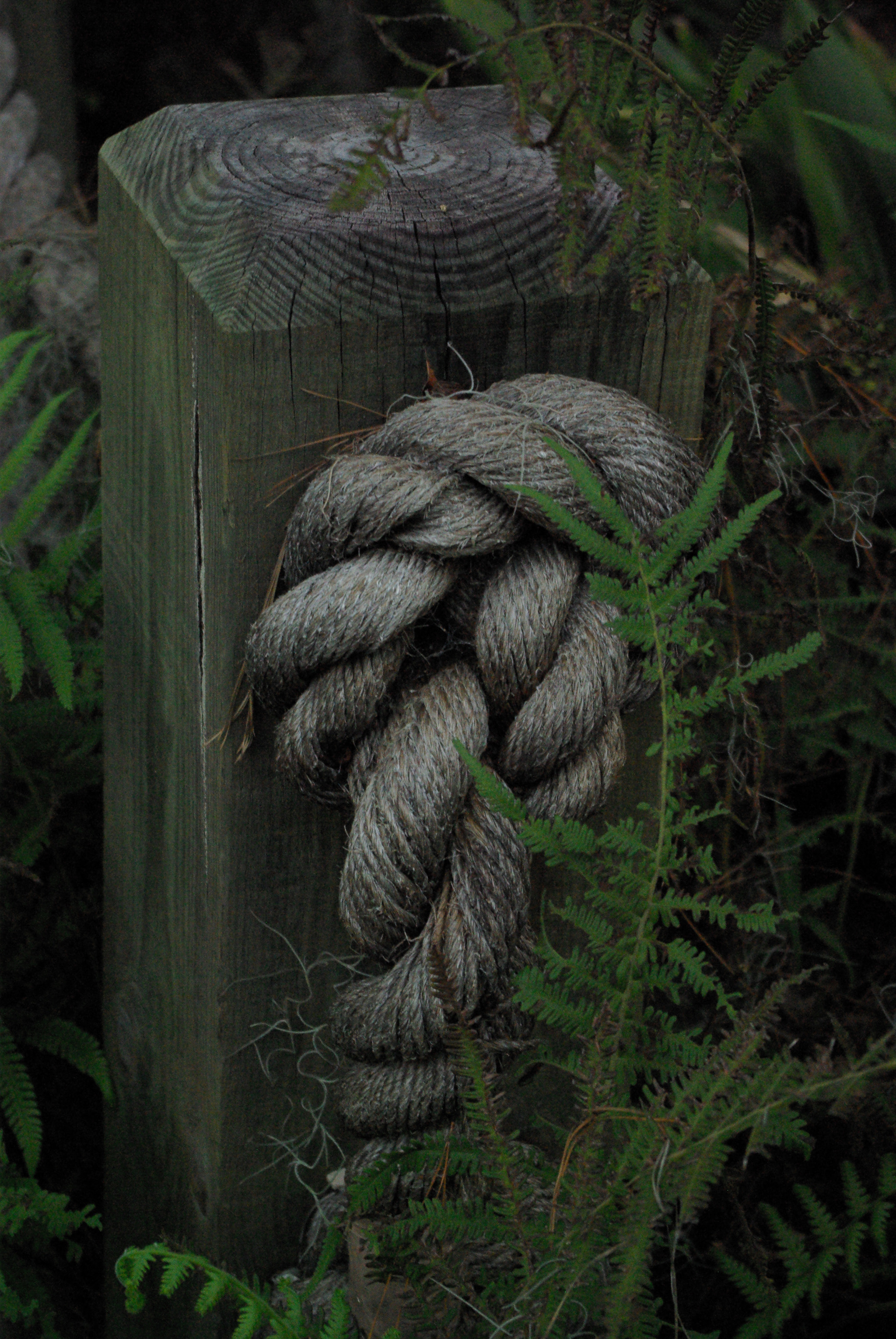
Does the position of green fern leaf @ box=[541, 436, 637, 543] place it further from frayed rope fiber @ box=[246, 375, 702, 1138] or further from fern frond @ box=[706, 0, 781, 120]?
fern frond @ box=[706, 0, 781, 120]

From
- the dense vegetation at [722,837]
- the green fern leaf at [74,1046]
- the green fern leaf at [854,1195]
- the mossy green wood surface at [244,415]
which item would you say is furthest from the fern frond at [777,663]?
the green fern leaf at [74,1046]

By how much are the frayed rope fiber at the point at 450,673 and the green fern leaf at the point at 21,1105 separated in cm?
70

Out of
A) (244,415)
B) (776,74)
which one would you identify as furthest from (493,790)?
(776,74)

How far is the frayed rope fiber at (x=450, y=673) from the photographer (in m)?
1.16

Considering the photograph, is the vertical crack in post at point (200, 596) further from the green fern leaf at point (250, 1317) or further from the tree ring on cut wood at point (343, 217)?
the green fern leaf at point (250, 1317)

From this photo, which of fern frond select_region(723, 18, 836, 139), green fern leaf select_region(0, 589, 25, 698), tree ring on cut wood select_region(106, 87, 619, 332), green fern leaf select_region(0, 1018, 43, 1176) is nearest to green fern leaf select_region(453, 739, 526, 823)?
tree ring on cut wood select_region(106, 87, 619, 332)

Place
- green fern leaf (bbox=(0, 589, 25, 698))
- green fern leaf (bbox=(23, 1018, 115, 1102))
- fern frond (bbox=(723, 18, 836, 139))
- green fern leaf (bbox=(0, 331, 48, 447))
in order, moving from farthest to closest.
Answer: green fern leaf (bbox=(0, 331, 48, 447))
green fern leaf (bbox=(23, 1018, 115, 1102))
green fern leaf (bbox=(0, 589, 25, 698))
fern frond (bbox=(723, 18, 836, 139))

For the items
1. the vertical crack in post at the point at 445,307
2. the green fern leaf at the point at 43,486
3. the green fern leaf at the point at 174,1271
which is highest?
the vertical crack in post at the point at 445,307

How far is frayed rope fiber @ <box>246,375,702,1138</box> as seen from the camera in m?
1.16

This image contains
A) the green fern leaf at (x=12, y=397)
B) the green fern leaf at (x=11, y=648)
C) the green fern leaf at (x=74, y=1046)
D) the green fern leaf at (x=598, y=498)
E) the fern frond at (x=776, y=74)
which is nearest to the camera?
the green fern leaf at (x=598, y=498)

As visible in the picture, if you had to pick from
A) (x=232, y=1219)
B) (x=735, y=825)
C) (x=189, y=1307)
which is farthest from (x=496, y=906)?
(x=735, y=825)

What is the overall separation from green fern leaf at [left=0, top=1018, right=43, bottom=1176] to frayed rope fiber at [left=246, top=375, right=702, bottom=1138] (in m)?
0.70

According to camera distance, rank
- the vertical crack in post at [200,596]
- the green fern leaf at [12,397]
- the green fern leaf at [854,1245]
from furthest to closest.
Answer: the green fern leaf at [12,397] < the green fern leaf at [854,1245] < the vertical crack in post at [200,596]

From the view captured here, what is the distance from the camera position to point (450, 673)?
1.21 m
